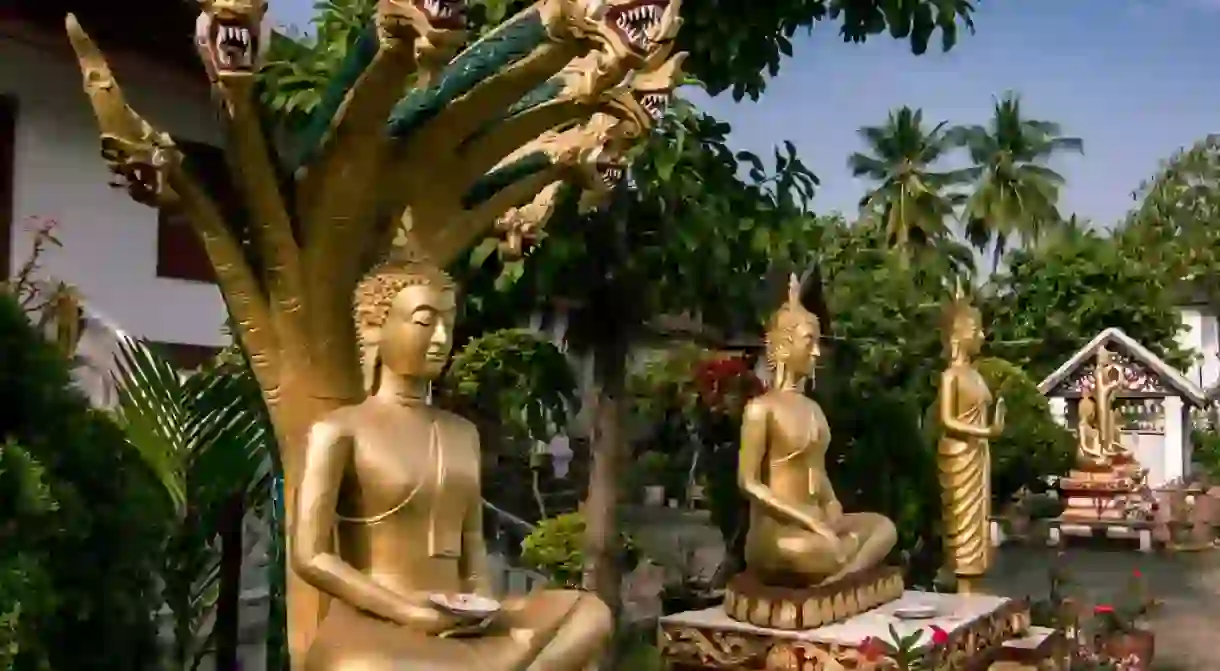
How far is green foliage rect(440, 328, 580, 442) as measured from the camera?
7969mm

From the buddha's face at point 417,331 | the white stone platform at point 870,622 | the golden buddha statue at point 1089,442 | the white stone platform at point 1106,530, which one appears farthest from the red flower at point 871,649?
the golden buddha statue at point 1089,442

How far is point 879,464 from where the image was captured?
8.74 meters

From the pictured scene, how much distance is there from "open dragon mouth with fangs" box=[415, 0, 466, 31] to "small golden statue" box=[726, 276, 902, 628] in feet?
11.9

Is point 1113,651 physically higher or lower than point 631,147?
lower

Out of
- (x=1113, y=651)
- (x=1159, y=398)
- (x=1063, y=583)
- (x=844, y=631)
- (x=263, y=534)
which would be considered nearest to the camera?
(x=844, y=631)

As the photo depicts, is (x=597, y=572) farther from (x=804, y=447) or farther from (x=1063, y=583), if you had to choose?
(x=1063, y=583)

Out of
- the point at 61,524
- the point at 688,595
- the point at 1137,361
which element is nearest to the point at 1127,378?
the point at 1137,361

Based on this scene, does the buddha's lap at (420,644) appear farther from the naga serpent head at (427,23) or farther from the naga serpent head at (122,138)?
the naga serpent head at (427,23)

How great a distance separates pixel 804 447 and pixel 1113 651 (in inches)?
102

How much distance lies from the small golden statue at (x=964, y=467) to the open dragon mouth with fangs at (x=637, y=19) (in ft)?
17.9

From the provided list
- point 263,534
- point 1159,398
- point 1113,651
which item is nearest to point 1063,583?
point 1113,651

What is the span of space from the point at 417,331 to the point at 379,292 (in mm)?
161

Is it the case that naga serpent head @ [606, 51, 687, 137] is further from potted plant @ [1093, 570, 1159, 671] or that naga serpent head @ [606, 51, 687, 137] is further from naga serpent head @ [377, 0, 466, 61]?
potted plant @ [1093, 570, 1159, 671]

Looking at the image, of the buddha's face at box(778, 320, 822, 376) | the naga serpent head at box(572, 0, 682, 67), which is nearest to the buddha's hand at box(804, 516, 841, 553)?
the buddha's face at box(778, 320, 822, 376)
